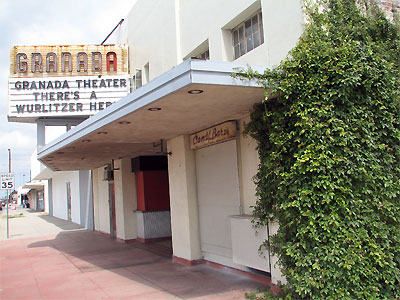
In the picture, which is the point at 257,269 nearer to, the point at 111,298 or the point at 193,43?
the point at 111,298

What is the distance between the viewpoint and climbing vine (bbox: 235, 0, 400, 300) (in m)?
5.21

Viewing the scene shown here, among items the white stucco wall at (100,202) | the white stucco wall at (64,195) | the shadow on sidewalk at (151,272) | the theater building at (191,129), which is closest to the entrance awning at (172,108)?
the theater building at (191,129)

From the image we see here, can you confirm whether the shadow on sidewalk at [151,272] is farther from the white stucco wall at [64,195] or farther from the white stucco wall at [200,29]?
the white stucco wall at [64,195]

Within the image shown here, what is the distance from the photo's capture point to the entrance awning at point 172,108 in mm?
5207

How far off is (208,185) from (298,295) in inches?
147

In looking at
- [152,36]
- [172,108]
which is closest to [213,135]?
[172,108]

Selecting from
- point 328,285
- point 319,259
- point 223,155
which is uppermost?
point 223,155

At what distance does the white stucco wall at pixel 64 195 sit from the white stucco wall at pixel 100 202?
667 cm

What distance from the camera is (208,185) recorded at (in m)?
8.76

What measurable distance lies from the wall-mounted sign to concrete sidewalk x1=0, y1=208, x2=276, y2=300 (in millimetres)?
2690

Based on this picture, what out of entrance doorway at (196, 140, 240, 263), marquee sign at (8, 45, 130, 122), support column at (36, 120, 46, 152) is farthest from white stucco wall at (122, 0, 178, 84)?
support column at (36, 120, 46, 152)

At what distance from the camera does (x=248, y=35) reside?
25.8 feet

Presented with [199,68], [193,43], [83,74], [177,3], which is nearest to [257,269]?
[199,68]

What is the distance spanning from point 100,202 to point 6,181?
15.6ft
